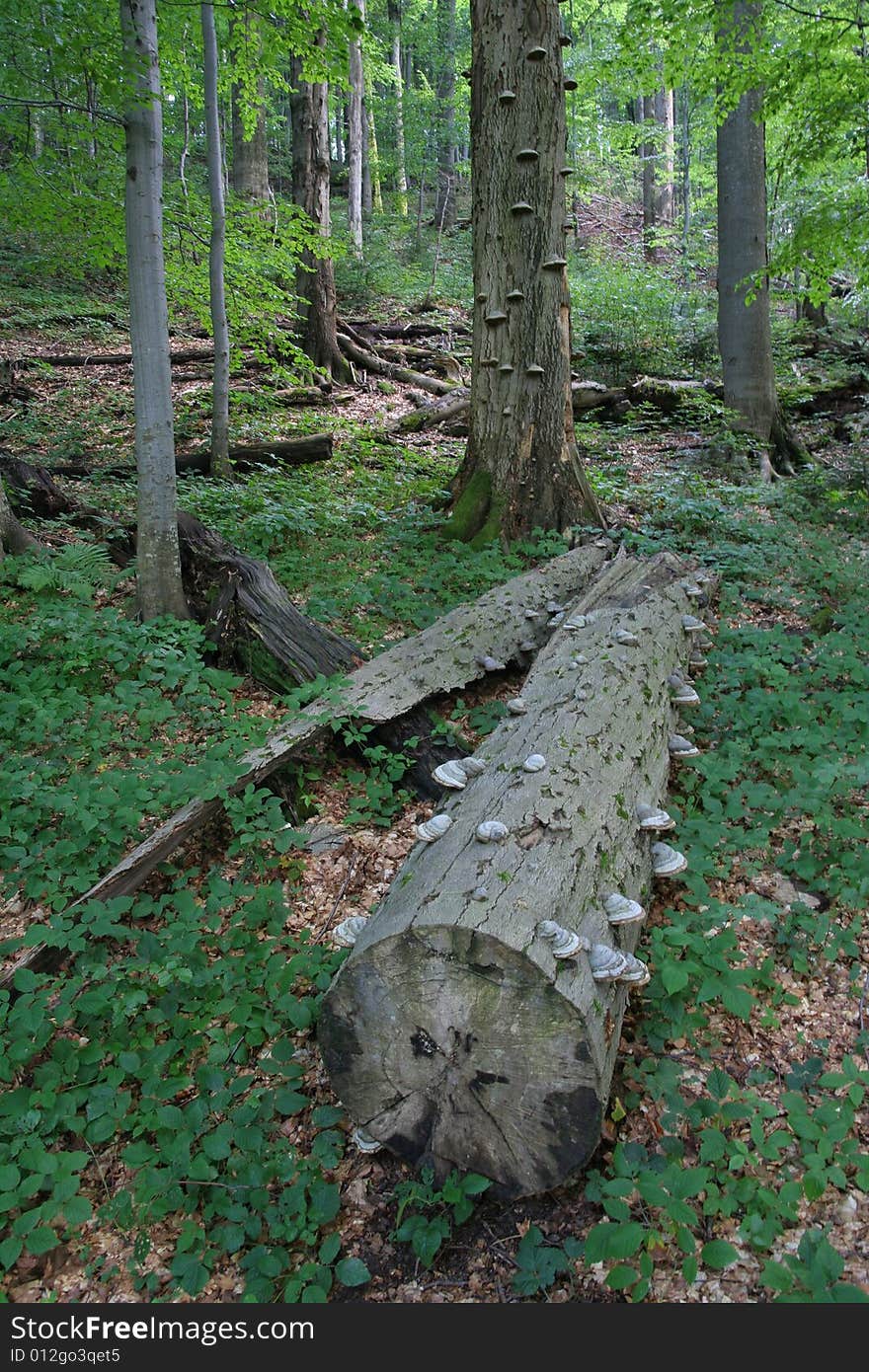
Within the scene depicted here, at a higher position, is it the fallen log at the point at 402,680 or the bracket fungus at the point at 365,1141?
the fallen log at the point at 402,680

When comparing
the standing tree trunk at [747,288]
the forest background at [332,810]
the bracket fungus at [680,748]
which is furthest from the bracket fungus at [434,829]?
the standing tree trunk at [747,288]

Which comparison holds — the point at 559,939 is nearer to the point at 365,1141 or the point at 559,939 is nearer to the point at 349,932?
the point at 349,932

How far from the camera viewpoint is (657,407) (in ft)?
39.1

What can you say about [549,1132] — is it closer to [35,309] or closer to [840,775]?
[840,775]

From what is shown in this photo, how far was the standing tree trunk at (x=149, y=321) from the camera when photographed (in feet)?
16.1

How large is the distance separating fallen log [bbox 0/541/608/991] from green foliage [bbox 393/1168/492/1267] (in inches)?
67.4

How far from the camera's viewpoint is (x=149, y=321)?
523 cm

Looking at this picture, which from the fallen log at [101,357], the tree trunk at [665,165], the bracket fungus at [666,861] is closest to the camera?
the bracket fungus at [666,861]

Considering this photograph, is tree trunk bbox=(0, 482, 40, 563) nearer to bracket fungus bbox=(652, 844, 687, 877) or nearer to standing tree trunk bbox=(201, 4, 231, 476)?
standing tree trunk bbox=(201, 4, 231, 476)

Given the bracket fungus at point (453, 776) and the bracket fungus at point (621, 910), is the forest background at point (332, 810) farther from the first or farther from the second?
the bracket fungus at point (453, 776)

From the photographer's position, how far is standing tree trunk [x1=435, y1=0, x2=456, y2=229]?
25.1 meters

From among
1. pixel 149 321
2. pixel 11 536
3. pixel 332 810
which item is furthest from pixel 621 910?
pixel 11 536

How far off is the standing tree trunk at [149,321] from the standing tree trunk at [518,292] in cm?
274

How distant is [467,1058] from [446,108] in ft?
105
